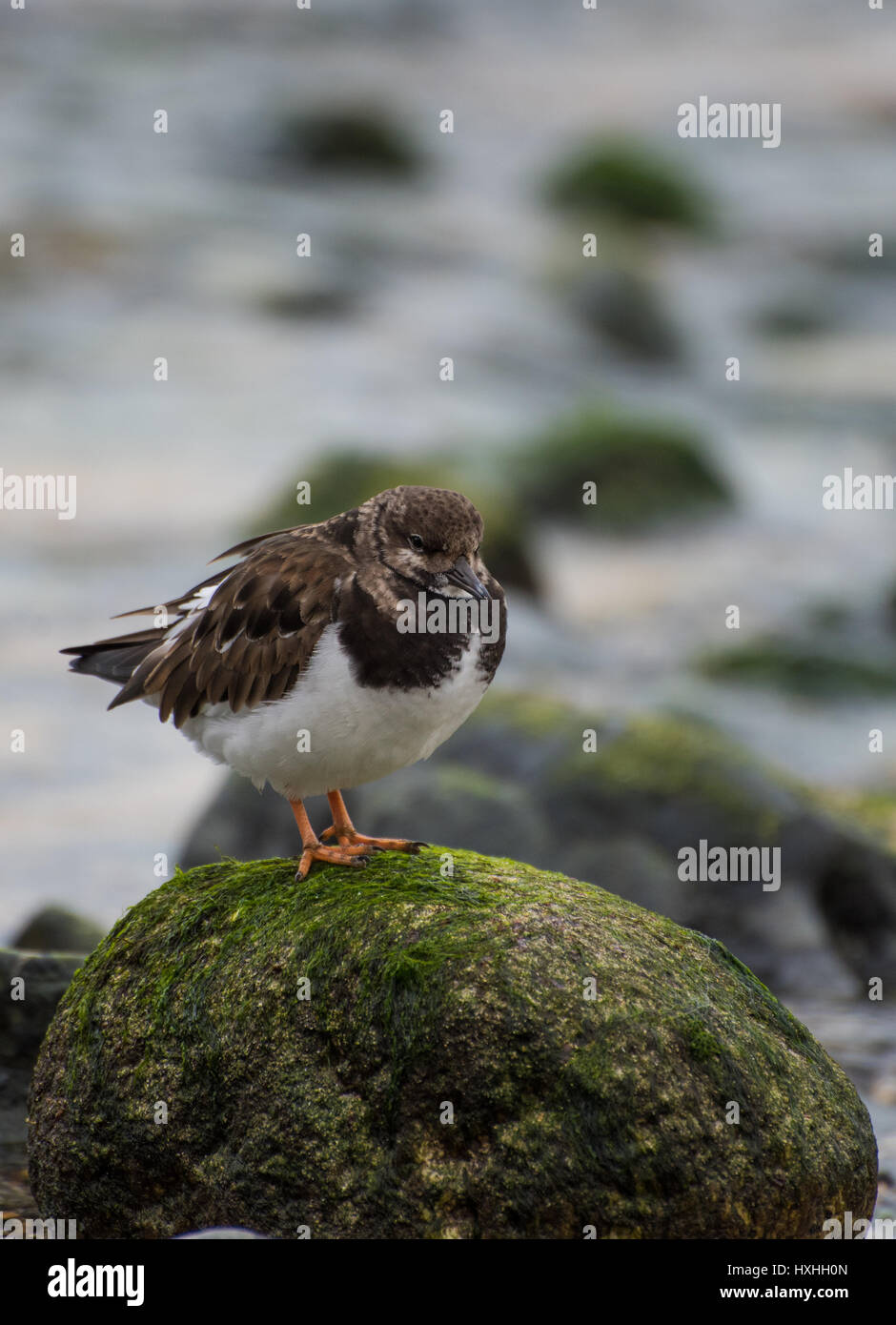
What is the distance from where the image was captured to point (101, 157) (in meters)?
27.6

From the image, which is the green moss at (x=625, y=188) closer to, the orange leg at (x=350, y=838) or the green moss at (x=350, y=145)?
the green moss at (x=350, y=145)

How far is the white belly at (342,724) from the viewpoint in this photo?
5.08 m

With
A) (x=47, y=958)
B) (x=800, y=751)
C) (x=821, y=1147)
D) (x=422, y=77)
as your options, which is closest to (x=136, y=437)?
(x=800, y=751)

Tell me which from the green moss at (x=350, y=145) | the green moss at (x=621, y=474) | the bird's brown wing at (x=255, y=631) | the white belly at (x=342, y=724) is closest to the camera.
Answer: the white belly at (x=342, y=724)

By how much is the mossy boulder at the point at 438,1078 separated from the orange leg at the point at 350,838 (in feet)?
0.68

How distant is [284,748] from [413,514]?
945mm

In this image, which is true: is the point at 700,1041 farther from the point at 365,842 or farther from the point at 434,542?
the point at 434,542

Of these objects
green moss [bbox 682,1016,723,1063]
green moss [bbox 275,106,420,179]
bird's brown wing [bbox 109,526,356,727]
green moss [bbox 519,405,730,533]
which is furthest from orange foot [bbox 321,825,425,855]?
green moss [bbox 275,106,420,179]

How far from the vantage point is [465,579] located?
17.1ft

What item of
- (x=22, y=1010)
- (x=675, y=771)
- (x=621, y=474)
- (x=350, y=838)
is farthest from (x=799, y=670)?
(x=22, y=1010)

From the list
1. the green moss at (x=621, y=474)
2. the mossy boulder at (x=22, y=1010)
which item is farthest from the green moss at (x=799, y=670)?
the mossy boulder at (x=22, y=1010)

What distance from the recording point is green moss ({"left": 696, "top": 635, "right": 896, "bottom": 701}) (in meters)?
13.8

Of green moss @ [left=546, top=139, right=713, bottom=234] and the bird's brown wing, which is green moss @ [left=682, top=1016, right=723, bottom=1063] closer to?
the bird's brown wing

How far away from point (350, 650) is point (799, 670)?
31.0 ft
